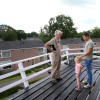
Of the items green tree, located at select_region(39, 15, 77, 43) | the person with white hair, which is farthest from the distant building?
the person with white hair

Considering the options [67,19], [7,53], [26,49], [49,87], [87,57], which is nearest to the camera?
[87,57]

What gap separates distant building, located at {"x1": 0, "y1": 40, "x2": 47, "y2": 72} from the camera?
27.6m

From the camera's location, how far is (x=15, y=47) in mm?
29953

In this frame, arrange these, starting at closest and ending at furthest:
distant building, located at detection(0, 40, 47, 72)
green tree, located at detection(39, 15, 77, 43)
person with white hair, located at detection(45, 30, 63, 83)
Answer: person with white hair, located at detection(45, 30, 63, 83)
distant building, located at detection(0, 40, 47, 72)
green tree, located at detection(39, 15, 77, 43)

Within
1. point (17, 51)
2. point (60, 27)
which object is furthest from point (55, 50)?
point (60, 27)

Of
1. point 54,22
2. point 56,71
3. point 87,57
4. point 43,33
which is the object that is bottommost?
point 56,71

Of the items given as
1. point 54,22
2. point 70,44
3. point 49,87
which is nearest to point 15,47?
point 70,44

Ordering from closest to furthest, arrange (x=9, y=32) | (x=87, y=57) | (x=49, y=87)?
(x=87, y=57)
(x=49, y=87)
(x=9, y=32)

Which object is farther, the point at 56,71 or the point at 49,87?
the point at 56,71

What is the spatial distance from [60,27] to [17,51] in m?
23.8

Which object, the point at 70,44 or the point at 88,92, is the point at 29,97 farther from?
the point at 70,44

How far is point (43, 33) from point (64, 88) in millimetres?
46244

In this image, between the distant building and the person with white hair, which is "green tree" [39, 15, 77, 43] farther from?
the person with white hair

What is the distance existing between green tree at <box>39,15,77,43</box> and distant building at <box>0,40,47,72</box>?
47.9 ft
